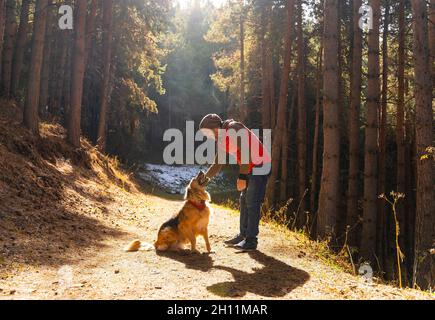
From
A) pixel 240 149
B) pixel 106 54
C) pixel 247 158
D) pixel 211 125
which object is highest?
pixel 106 54

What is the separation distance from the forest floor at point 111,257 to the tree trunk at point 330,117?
2.91 ft

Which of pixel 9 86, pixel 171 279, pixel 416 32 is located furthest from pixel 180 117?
pixel 171 279

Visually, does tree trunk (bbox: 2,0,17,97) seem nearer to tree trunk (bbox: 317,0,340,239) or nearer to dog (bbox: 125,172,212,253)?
dog (bbox: 125,172,212,253)

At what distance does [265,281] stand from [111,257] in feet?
8.30

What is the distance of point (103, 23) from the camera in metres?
18.8

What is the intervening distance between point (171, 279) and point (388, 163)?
18577 millimetres

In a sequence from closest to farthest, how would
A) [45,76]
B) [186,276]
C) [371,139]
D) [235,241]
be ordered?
[186,276], [235,241], [371,139], [45,76]

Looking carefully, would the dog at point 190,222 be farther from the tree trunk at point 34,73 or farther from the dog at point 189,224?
the tree trunk at point 34,73

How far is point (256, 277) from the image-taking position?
518cm

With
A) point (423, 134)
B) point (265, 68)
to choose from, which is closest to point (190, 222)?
point (423, 134)

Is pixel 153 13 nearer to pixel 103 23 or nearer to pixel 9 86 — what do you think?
pixel 103 23

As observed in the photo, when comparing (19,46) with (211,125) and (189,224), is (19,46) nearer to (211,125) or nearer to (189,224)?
(211,125)

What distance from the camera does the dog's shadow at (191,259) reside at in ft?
18.6
